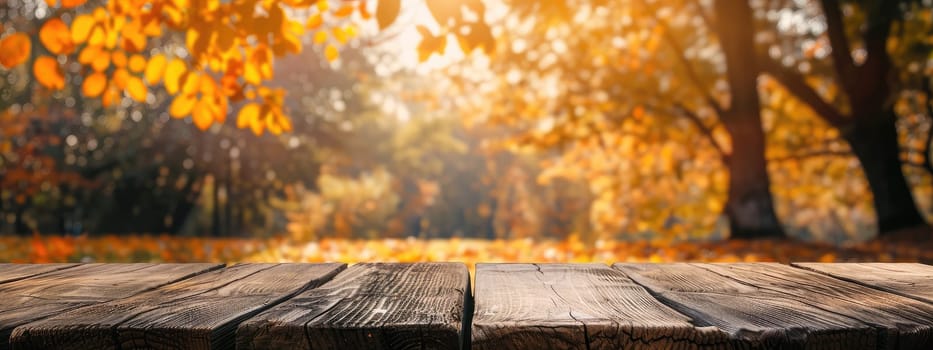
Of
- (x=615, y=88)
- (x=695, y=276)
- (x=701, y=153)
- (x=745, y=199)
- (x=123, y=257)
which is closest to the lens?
(x=695, y=276)

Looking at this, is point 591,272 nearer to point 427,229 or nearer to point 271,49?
point 271,49

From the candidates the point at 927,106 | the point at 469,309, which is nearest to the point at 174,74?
the point at 469,309

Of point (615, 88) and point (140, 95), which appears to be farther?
point (615, 88)

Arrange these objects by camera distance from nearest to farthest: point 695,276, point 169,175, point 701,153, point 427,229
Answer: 1. point 695,276
2. point 701,153
3. point 169,175
4. point 427,229

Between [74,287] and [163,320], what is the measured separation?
0.62 meters

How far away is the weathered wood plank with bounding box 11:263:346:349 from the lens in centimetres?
123

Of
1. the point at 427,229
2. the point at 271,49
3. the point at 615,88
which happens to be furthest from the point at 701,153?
the point at 427,229

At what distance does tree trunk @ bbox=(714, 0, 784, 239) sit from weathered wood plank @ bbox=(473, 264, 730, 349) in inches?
374

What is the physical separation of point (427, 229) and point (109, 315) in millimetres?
42596

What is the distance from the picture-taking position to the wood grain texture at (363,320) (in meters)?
1.21

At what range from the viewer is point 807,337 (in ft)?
3.96

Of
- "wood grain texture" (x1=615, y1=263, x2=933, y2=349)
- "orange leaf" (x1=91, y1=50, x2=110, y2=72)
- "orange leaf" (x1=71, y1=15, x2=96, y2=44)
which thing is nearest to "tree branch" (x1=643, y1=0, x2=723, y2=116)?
"orange leaf" (x1=91, y1=50, x2=110, y2=72)

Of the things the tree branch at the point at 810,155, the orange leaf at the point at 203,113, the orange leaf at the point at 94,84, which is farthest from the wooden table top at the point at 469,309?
the tree branch at the point at 810,155

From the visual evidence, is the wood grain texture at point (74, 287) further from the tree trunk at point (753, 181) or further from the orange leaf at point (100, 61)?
the tree trunk at point (753, 181)
